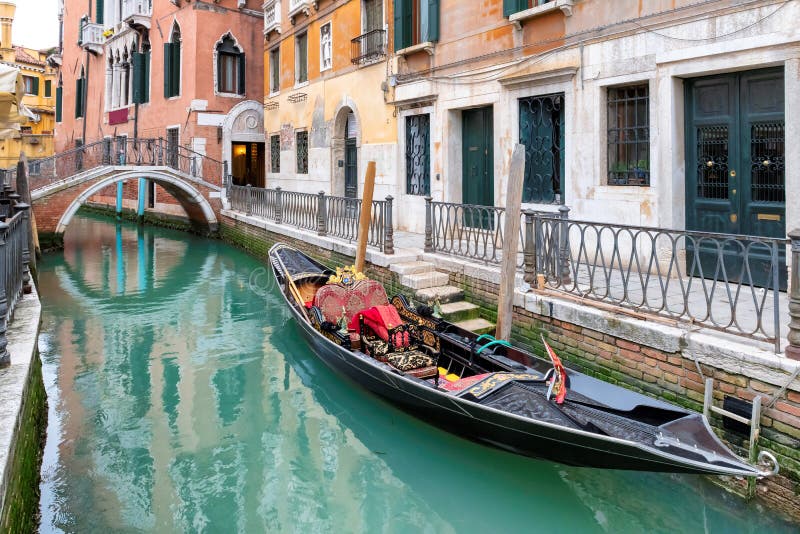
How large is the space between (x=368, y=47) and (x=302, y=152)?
13.6 ft

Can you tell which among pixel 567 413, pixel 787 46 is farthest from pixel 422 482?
pixel 787 46

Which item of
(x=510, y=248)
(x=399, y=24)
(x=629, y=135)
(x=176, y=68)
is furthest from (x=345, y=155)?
(x=176, y=68)

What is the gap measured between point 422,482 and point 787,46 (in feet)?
16.4

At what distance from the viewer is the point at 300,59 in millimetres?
15727

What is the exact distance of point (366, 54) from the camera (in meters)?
12.3

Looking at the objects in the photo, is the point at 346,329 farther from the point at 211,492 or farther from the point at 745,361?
the point at 745,361

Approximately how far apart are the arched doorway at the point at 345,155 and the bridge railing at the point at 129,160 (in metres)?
5.53

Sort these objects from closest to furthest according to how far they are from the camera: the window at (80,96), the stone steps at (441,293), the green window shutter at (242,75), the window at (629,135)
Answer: the stone steps at (441,293), the window at (629,135), the green window shutter at (242,75), the window at (80,96)

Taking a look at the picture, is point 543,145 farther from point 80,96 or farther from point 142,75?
point 80,96

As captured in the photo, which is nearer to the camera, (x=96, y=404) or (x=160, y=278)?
(x=96, y=404)

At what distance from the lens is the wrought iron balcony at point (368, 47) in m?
12.0

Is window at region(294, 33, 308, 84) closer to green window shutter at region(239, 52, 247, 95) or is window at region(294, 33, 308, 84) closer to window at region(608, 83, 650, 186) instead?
green window shutter at region(239, 52, 247, 95)

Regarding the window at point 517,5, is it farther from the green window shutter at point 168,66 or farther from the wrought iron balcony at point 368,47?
the green window shutter at point 168,66

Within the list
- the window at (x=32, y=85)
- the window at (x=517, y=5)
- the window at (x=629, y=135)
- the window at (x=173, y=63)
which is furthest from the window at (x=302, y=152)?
the window at (x=32, y=85)
